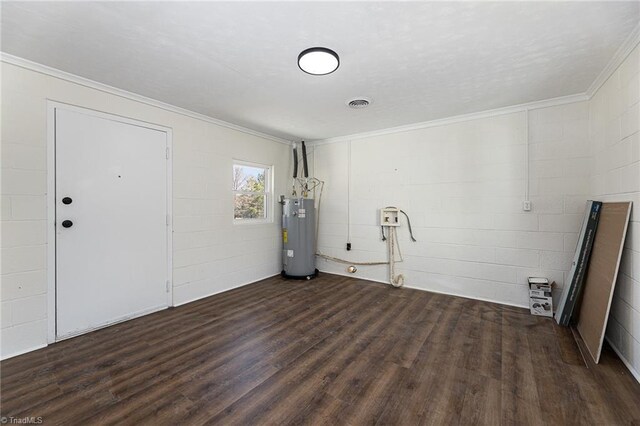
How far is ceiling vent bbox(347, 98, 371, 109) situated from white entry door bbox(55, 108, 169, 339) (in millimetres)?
2302

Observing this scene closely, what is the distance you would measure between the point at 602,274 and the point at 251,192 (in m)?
4.26

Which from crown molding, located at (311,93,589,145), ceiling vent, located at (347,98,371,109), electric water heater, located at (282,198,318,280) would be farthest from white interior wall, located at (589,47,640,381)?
electric water heater, located at (282,198,318,280)

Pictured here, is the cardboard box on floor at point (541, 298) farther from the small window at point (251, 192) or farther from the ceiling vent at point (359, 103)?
the small window at point (251, 192)

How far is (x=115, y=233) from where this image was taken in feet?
9.37

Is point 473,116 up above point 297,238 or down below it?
above

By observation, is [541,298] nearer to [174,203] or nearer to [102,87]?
[174,203]

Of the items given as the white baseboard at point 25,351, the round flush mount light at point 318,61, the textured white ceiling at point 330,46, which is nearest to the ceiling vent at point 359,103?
the textured white ceiling at point 330,46

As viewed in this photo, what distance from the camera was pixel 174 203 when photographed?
3.37m

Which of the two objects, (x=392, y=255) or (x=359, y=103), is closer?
(x=359, y=103)

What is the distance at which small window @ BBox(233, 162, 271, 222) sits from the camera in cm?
428

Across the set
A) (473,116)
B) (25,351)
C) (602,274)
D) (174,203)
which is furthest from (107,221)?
(602,274)

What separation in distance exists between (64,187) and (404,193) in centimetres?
404

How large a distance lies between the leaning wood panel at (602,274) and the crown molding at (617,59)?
1.18 metres

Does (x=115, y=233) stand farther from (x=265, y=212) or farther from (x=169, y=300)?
(x=265, y=212)
